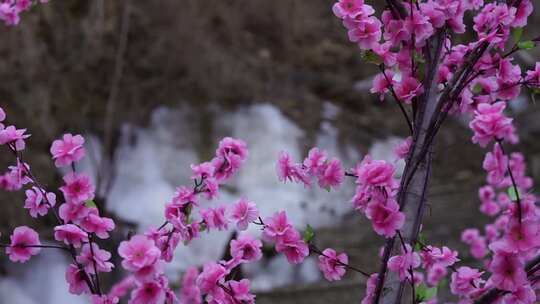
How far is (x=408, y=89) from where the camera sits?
1244mm

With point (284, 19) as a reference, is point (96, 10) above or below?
below

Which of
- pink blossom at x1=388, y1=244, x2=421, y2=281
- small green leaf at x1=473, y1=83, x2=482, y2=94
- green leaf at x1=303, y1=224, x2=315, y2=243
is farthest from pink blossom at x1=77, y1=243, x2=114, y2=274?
small green leaf at x1=473, y1=83, x2=482, y2=94

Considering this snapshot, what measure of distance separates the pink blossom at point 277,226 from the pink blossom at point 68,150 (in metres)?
0.36

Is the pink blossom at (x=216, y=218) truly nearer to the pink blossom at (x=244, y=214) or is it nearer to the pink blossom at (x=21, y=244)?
the pink blossom at (x=244, y=214)

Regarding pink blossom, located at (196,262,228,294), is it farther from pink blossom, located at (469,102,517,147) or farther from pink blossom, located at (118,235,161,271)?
pink blossom, located at (469,102,517,147)

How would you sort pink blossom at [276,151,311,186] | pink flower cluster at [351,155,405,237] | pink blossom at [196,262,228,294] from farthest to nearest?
pink blossom at [276,151,311,186]
pink blossom at [196,262,228,294]
pink flower cluster at [351,155,405,237]

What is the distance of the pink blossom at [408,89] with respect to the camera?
1226mm

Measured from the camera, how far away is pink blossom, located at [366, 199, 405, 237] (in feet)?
3.39

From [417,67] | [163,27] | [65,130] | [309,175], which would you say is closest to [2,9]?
[309,175]

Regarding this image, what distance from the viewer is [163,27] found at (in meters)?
5.60

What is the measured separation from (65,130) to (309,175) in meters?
4.02

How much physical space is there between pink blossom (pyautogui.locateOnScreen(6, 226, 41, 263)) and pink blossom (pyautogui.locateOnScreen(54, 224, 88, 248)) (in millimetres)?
86

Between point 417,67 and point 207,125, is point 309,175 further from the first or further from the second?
point 207,125

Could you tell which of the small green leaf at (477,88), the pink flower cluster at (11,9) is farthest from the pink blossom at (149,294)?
the pink flower cluster at (11,9)
